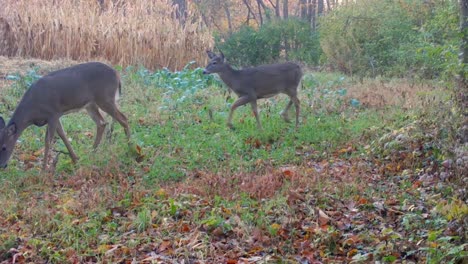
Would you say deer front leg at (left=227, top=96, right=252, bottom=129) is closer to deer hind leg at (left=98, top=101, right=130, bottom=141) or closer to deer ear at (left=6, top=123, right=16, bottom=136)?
deer hind leg at (left=98, top=101, right=130, bottom=141)

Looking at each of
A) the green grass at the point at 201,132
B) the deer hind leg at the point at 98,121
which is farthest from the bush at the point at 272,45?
the deer hind leg at the point at 98,121

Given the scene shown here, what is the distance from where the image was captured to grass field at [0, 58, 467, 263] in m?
5.97

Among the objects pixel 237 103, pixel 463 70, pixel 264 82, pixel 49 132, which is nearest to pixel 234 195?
pixel 463 70

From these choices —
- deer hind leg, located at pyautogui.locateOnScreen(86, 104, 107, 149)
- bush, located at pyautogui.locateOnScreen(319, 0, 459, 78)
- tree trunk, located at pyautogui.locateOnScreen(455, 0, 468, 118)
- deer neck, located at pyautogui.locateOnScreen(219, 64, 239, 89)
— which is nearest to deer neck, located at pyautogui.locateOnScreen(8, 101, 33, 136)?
deer hind leg, located at pyautogui.locateOnScreen(86, 104, 107, 149)

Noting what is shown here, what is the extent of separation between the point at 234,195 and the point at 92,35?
11.8 metres

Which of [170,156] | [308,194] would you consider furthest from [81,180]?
[308,194]

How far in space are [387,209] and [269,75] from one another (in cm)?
496

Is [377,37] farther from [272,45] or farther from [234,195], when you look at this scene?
[234,195]

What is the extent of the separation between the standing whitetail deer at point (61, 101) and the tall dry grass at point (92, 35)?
828 centimetres

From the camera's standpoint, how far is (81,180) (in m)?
7.94

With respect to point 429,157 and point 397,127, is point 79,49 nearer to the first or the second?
point 397,127

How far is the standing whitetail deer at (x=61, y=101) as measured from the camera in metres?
8.82

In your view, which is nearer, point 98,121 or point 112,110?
point 112,110

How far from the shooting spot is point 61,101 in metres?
9.17
